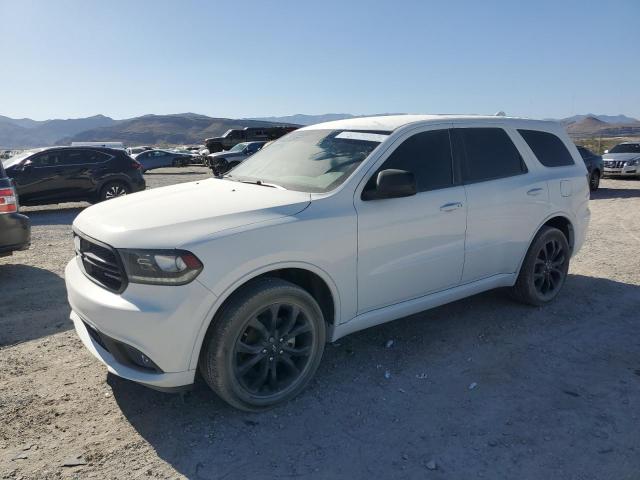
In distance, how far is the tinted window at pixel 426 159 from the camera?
391 centimetres

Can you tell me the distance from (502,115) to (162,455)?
14.3 ft

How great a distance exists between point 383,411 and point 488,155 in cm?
250

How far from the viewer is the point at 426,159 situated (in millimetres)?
4074

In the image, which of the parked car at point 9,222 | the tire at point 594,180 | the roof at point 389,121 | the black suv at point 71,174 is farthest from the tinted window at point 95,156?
the tire at point 594,180

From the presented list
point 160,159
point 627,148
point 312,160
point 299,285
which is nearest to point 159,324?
point 299,285

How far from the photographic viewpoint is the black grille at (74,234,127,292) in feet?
9.73

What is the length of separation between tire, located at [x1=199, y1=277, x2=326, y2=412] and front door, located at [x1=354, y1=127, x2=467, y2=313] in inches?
19.5

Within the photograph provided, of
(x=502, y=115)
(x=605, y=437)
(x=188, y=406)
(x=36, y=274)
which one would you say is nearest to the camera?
(x=605, y=437)

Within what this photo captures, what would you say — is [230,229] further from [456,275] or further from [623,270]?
[623,270]

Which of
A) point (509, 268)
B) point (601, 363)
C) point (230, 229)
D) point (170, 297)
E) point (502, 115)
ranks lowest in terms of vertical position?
point (601, 363)

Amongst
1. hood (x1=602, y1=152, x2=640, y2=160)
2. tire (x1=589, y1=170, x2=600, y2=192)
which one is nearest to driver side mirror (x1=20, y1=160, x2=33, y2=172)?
tire (x1=589, y1=170, x2=600, y2=192)

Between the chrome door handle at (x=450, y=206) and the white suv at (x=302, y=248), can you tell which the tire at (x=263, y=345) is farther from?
the chrome door handle at (x=450, y=206)

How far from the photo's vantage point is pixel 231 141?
3359cm

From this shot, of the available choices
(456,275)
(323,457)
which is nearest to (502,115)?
(456,275)
